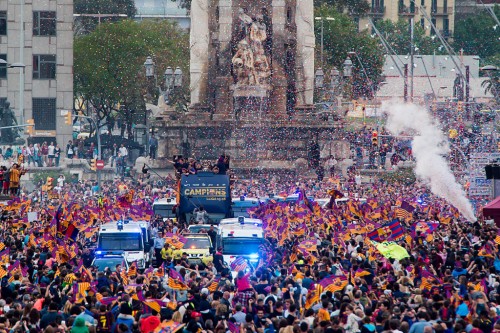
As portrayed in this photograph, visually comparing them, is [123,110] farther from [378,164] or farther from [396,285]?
[396,285]

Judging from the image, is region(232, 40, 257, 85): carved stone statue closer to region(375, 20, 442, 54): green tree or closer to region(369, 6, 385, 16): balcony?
region(375, 20, 442, 54): green tree

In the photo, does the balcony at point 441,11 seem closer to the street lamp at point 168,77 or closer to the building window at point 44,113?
the building window at point 44,113

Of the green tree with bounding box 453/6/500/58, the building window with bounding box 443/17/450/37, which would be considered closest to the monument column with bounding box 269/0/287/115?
the green tree with bounding box 453/6/500/58

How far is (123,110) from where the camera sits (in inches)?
4439

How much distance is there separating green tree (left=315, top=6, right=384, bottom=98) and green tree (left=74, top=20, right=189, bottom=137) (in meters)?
9.59

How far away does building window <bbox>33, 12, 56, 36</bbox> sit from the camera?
99812 millimetres

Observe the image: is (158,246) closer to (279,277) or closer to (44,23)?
(279,277)

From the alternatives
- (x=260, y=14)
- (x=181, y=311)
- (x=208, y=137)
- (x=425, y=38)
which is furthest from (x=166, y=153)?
(x=425, y=38)

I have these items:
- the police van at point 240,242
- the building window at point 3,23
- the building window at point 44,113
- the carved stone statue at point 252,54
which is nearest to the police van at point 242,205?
the police van at point 240,242

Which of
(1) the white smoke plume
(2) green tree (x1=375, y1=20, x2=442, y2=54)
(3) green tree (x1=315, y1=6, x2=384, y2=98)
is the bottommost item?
(1) the white smoke plume

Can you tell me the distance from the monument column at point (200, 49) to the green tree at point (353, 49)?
25456mm

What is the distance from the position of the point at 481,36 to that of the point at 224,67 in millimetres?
74243

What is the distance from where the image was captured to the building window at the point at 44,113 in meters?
98.8

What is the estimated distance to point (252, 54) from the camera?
8138 cm
